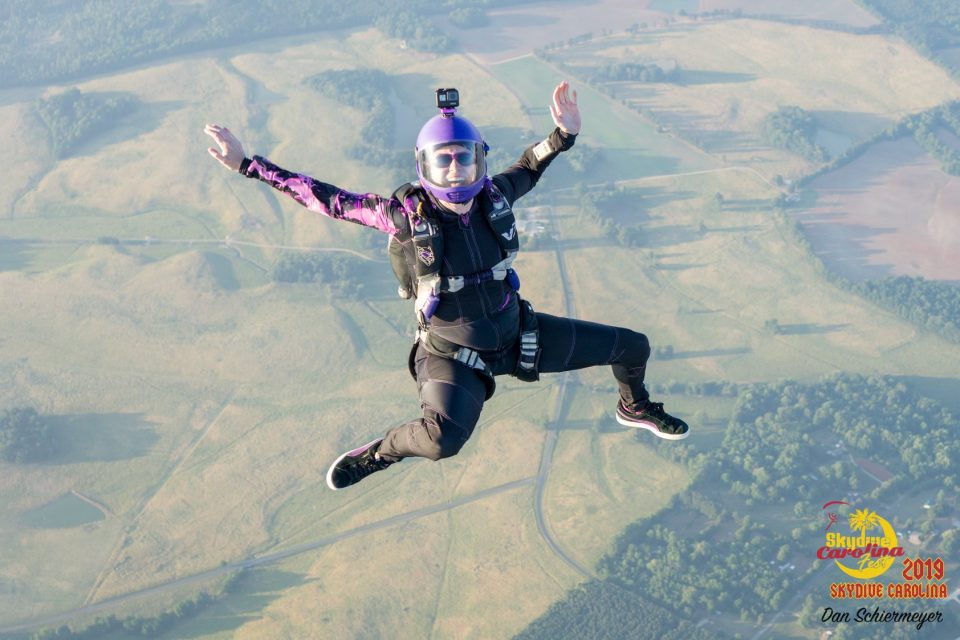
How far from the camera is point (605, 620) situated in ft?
252

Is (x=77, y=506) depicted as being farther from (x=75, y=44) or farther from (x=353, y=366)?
(x=75, y=44)

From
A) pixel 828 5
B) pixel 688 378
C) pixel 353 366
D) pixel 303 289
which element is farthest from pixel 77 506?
pixel 828 5

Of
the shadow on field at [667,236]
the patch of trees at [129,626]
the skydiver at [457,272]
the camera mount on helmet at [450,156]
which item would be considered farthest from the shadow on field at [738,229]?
the camera mount on helmet at [450,156]

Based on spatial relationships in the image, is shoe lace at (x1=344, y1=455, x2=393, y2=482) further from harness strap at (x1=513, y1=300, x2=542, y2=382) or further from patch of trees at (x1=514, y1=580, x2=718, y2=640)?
patch of trees at (x1=514, y1=580, x2=718, y2=640)

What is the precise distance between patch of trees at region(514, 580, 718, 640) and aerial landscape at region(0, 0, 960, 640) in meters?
0.29

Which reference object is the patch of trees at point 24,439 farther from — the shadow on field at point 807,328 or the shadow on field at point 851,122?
the shadow on field at point 851,122

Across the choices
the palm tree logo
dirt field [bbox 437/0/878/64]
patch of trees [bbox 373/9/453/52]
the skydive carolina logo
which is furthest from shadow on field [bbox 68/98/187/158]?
the palm tree logo

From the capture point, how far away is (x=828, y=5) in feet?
576

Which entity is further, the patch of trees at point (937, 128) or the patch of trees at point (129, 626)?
the patch of trees at point (937, 128)

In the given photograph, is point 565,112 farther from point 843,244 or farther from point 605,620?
point 843,244

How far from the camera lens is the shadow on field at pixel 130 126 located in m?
142

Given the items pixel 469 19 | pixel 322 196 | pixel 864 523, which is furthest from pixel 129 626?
pixel 469 19

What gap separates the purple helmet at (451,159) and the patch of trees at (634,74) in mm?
138156

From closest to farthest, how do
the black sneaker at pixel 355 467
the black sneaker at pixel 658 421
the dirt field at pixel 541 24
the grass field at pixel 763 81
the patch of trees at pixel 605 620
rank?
the black sneaker at pixel 355 467 < the black sneaker at pixel 658 421 < the patch of trees at pixel 605 620 < the grass field at pixel 763 81 < the dirt field at pixel 541 24
